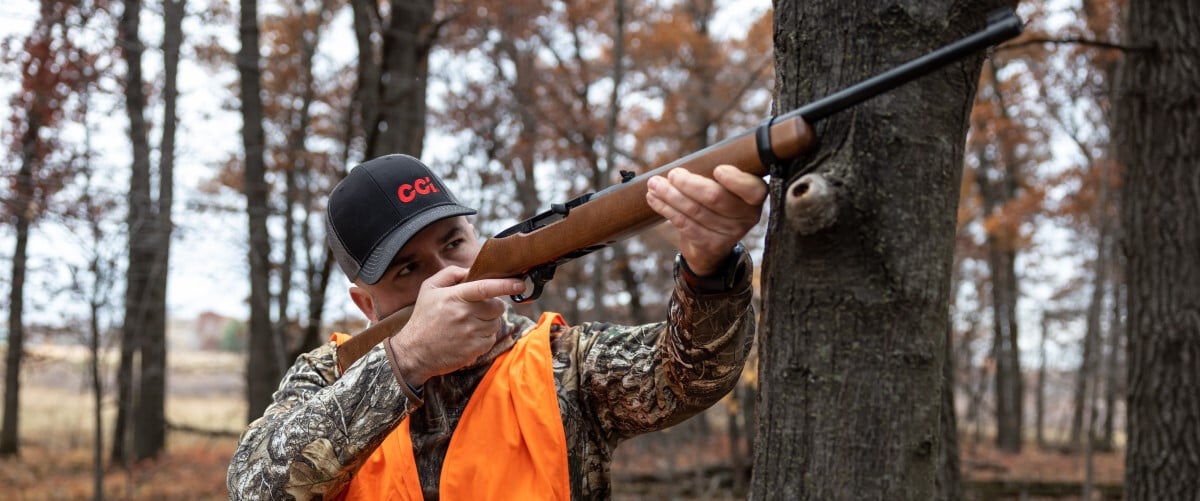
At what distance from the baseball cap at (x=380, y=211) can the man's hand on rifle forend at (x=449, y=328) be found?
0.80 feet

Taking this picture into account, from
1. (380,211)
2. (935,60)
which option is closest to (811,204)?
(935,60)

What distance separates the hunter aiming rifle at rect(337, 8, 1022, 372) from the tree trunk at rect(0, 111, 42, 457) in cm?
944

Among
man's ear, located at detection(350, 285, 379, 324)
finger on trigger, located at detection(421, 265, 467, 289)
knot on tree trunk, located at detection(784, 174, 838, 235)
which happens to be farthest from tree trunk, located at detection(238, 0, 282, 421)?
A: knot on tree trunk, located at detection(784, 174, 838, 235)

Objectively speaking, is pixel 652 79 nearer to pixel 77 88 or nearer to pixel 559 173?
pixel 559 173

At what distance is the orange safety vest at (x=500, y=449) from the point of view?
234 centimetres

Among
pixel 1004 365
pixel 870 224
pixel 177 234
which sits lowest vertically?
pixel 1004 365

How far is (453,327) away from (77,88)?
13.8 m

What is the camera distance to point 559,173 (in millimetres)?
16656

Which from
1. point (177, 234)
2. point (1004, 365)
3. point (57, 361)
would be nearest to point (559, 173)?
point (177, 234)

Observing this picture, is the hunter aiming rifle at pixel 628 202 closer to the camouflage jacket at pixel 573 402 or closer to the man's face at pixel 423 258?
the man's face at pixel 423 258

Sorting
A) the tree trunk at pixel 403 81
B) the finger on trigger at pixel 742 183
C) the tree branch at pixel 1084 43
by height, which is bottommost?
the finger on trigger at pixel 742 183

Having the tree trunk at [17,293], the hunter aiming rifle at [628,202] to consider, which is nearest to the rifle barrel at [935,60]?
the hunter aiming rifle at [628,202]

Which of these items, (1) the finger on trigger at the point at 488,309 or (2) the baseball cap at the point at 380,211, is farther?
(2) the baseball cap at the point at 380,211

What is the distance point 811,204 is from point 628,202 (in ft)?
1.74
